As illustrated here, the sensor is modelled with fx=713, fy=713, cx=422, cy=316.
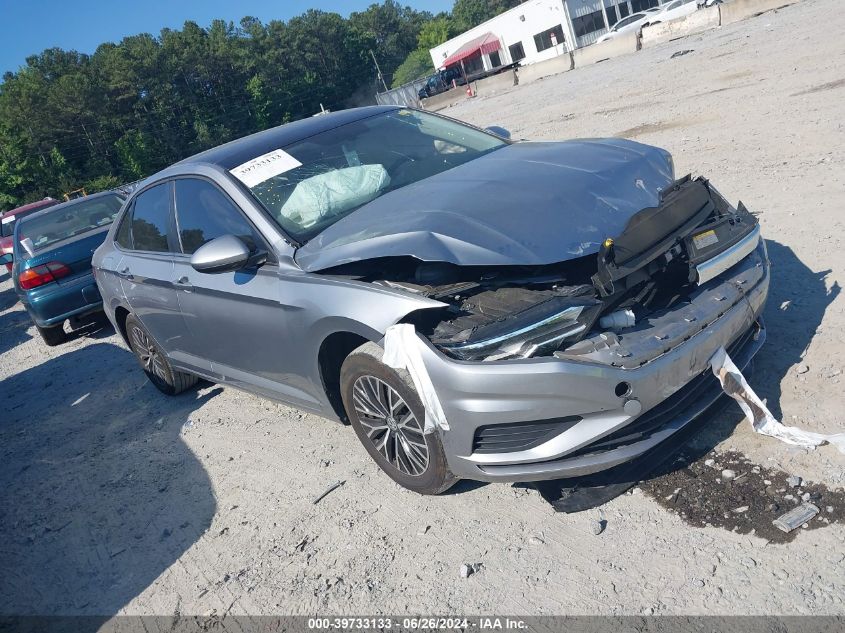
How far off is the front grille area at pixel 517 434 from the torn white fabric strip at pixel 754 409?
766mm

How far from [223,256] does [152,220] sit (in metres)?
1.77

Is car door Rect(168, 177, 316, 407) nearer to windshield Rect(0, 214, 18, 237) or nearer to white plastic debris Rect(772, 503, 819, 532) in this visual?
white plastic debris Rect(772, 503, 819, 532)

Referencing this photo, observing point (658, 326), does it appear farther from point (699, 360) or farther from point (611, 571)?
point (611, 571)

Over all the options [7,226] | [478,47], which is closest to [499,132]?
[7,226]

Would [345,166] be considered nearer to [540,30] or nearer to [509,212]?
[509,212]

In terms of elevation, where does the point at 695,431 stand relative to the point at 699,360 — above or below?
below

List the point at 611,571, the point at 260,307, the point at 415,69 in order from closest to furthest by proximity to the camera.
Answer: the point at 611,571 → the point at 260,307 → the point at 415,69

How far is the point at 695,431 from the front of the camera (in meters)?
3.23

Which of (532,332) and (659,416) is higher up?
(532,332)

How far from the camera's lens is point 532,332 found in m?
2.97

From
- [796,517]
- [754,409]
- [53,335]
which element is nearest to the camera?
[796,517]

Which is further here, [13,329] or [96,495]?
[13,329]

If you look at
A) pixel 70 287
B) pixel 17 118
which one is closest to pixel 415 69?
pixel 17 118

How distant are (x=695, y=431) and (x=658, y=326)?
0.55 meters
